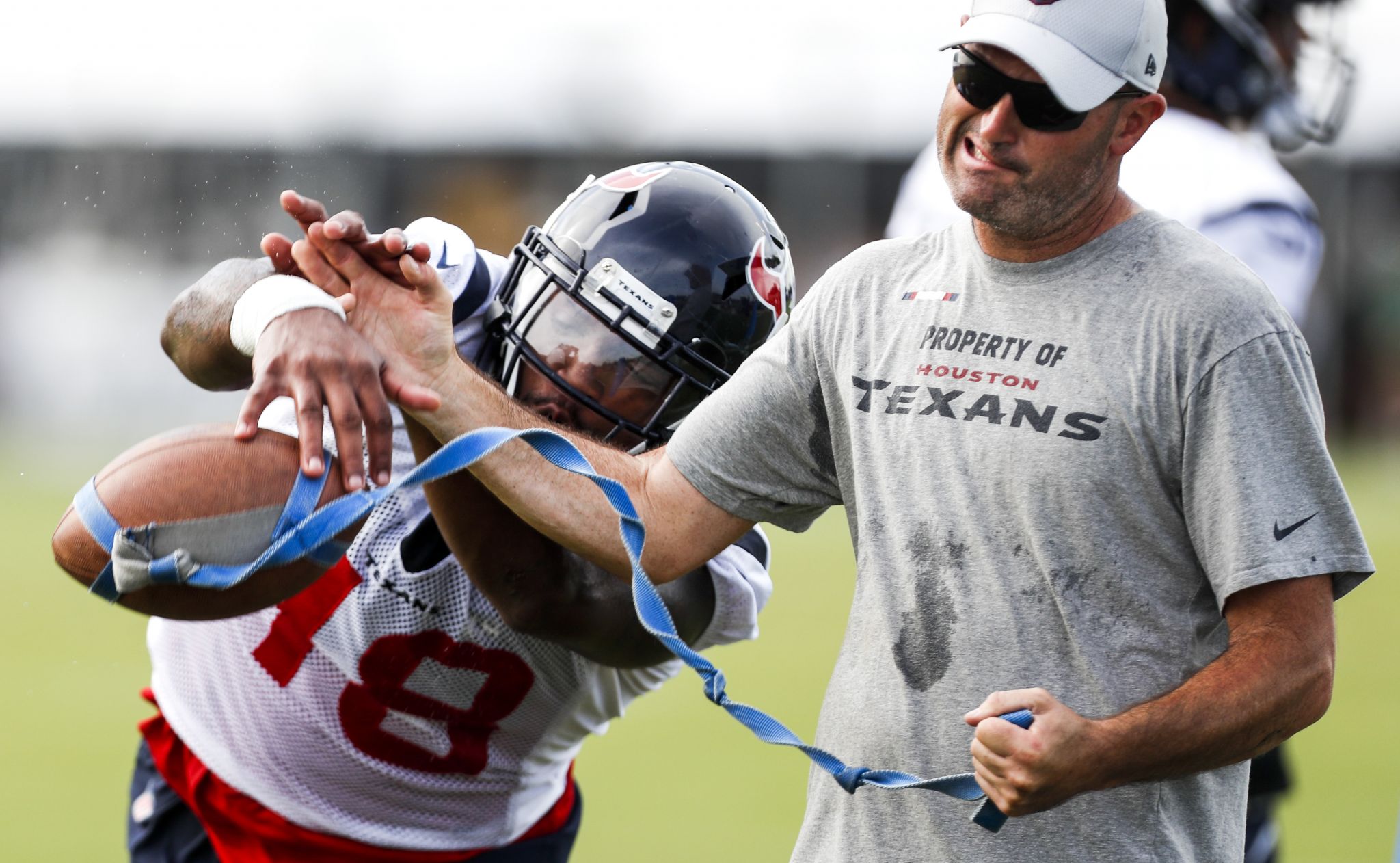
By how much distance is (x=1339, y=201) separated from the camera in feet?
56.5

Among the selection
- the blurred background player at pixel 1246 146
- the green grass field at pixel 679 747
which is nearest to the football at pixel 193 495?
the blurred background player at pixel 1246 146

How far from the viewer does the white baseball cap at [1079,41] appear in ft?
6.81

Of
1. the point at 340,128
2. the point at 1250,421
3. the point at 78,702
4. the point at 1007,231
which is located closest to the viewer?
the point at 1250,421

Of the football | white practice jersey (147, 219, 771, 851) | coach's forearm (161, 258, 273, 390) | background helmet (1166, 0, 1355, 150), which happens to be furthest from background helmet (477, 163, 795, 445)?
background helmet (1166, 0, 1355, 150)

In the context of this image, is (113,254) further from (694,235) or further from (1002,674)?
(1002,674)

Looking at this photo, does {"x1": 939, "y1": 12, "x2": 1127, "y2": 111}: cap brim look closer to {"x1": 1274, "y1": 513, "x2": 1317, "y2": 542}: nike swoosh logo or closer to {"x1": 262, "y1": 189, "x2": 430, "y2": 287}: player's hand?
{"x1": 1274, "y1": 513, "x2": 1317, "y2": 542}: nike swoosh logo

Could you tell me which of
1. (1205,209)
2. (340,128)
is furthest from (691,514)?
(340,128)

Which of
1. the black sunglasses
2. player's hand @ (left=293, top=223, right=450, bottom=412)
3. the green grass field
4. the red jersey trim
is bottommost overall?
the green grass field

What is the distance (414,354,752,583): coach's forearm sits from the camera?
2.44m

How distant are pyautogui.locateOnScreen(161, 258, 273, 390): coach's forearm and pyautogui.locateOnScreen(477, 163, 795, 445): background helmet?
1.65 feet

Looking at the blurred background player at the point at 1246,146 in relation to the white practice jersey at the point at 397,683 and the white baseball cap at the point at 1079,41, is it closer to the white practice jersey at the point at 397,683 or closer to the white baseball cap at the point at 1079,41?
the white baseball cap at the point at 1079,41

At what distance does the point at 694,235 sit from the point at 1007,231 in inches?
37.0

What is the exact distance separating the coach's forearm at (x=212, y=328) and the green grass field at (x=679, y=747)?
9.05 ft

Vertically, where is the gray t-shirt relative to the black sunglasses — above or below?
below
